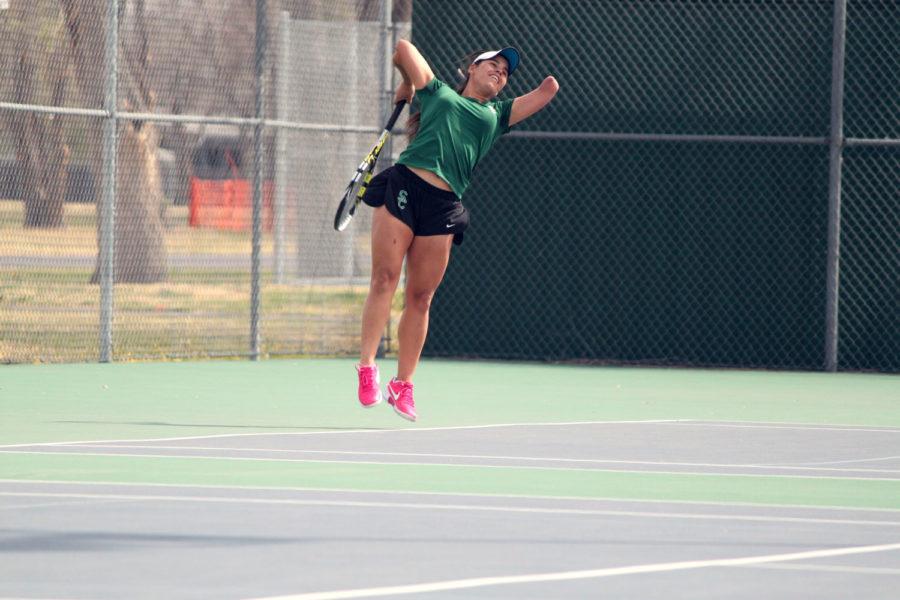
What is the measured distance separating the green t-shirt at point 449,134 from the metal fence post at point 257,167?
15.6 feet

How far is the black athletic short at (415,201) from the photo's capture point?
33.1 ft

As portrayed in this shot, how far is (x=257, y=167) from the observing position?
48.9 ft

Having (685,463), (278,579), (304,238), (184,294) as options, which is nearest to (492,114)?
(685,463)

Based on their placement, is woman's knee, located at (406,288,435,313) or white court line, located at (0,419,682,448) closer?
white court line, located at (0,419,682,448)

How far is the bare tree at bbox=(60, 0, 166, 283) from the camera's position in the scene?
15195mm

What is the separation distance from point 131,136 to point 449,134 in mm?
10333

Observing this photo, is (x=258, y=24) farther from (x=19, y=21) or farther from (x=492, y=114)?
(x=492, y=114)

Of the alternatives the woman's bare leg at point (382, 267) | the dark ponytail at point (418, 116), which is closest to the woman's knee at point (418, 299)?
the woman's bare leg at point (382, 267)

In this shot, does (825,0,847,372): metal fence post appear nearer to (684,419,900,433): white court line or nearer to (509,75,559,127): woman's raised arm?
(684,419,900,433): white court line

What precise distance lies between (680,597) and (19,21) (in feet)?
37.2

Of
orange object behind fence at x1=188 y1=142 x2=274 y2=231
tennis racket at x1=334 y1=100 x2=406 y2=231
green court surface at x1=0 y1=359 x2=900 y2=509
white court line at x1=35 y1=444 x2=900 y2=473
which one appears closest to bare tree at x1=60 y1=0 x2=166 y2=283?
orange object behind fence at x1=188 y1=142 x2=274 y2=231

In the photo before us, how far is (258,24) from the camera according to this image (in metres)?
14.9

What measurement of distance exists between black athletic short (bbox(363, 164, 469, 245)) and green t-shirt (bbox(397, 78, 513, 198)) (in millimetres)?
75

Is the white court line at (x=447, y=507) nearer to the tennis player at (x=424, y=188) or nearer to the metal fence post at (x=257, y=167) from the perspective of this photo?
the tennis player at (x=424, y=188)
